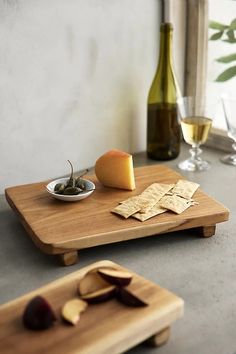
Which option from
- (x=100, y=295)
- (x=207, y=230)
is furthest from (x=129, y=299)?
(x=207, y=230)

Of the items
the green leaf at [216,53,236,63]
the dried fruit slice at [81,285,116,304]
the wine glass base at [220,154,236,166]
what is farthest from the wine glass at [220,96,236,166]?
the dried fruit slice at [81,285,116,304]

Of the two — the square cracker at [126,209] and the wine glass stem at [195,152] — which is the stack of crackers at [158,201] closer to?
the square cracker at [126,209]

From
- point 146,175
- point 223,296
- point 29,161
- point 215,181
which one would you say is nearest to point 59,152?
point 29,161

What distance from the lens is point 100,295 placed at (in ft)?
2.12

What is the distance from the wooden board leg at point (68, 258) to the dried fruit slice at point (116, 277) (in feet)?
0.54

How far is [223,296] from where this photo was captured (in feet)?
2.51

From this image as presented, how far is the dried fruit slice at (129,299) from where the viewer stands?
0.64m

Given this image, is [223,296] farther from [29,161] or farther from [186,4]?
[186,4]

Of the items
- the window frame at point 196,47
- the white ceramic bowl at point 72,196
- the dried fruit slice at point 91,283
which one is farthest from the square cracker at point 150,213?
the window frame at point 196,47

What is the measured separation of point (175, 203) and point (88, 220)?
16 centimetres

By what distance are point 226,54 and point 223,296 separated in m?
0.79

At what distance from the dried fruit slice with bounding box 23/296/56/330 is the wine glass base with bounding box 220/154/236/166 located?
783 mm

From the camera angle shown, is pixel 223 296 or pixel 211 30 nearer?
pixel 223 296

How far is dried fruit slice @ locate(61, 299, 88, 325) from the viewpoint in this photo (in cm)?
62
